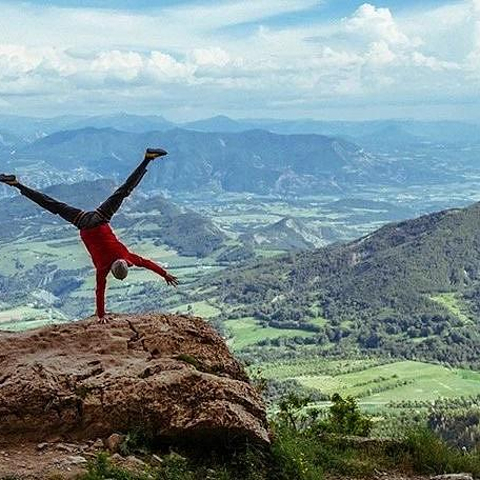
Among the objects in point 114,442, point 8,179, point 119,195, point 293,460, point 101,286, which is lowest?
point 293,460

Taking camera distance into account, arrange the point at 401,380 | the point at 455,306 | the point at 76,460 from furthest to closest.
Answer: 1. the point at 455,306
2. the point at 401,380
3. the point at 76,460

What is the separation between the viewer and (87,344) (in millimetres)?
13867

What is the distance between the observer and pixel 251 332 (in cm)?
17938

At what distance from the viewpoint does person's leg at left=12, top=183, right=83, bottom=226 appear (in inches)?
548

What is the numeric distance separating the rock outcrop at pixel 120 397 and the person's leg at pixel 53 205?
98.6 inches

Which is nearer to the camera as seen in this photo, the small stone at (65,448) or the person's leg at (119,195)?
the small stone at (65,448)

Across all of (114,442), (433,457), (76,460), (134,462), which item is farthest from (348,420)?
(76,460)

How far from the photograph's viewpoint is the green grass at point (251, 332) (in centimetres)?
16888

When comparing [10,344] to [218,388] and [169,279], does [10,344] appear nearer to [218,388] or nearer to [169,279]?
[169,279]

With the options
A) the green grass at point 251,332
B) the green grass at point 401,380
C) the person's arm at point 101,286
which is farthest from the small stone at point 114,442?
the green grass at point 251,332

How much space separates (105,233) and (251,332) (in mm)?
167396

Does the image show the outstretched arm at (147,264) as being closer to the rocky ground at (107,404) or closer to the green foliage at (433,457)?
the rocky ground at (107,404)

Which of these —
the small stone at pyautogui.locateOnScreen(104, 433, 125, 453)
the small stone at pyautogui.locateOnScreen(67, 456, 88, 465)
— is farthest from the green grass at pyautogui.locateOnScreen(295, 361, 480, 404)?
the small stone at pyautogui.locateOnScreen(67, 456, 88, 465)

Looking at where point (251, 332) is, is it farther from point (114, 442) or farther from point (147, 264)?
point (114, 442)
